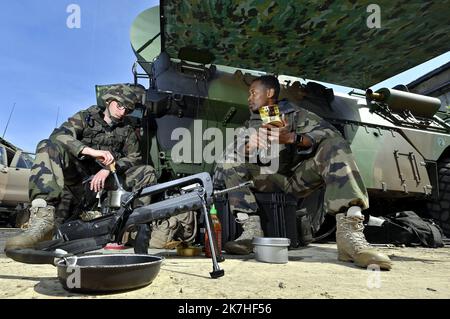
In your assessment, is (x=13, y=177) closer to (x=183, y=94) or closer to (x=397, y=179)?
(x=183, y=94)

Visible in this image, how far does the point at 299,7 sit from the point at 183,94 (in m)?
1.46

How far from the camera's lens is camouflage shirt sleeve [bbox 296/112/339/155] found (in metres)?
2.41

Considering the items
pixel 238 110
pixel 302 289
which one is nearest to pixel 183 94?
pixel 238 110

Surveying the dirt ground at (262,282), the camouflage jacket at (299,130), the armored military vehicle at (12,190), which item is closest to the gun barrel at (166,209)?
the dirt ground at (262,282)

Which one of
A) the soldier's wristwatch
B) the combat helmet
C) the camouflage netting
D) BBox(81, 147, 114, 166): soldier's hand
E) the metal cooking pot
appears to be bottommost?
the metal cooking pot

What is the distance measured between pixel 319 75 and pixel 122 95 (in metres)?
2.80

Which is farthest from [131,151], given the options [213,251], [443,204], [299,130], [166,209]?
[443,204]

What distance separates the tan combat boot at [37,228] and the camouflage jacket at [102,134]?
0.63 m

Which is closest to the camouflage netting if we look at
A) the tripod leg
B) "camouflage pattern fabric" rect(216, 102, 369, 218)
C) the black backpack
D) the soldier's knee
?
"camouflage pattern fabric" rect(216, 102, 369, 218)

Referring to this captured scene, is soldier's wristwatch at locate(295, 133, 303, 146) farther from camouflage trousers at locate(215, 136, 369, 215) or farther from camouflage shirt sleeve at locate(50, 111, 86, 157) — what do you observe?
camouflage shirt sleeve at locate(50, 111, 86, 157)

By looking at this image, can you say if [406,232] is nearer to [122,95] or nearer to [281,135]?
[281,135]

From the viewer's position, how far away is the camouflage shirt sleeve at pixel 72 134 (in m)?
2.53

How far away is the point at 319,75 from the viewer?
4.53 metres

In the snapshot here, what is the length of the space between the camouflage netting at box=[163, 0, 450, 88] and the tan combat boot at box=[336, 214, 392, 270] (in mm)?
2191
